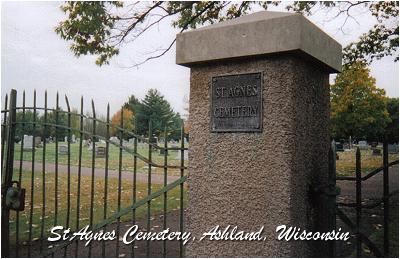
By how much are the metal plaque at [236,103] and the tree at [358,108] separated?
28.8 m

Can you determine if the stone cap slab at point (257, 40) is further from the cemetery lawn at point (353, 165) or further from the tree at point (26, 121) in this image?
the cemetery lawn at point (353, 165)

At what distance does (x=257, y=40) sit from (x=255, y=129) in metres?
0.56

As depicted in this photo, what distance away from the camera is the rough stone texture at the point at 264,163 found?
2.30 m

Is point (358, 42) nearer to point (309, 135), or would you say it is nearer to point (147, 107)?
point (309, 135)

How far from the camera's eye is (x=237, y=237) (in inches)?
96.5

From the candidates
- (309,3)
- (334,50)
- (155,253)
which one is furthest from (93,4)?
(334,50)

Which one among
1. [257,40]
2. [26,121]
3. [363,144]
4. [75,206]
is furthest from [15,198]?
[363,144]

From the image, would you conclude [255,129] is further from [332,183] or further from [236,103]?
[332,183]

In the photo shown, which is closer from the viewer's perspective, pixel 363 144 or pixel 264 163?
pixel 264 163

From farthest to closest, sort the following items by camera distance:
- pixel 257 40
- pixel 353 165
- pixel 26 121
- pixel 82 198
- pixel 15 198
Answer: pixel 353 165 < pixel 82 198 < pixel 26 121 < pixel 15 198 < pixel 257 40

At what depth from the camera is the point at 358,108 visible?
3238 cm

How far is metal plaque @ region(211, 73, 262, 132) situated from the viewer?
240 centimetres

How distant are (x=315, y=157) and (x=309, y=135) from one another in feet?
0.61

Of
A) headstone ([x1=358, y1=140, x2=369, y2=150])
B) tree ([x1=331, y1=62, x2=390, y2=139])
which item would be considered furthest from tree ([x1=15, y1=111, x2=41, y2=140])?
headstone ([x1=358, y1=140, x2=369, y2=150])
